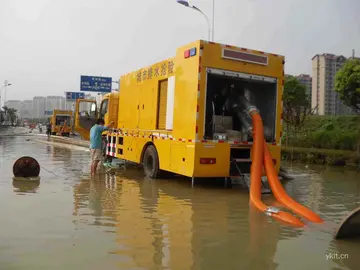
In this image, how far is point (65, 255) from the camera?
4.11m

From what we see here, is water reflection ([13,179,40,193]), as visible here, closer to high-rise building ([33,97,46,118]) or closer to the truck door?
the truck door

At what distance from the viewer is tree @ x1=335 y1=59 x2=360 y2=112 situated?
71.6 ft

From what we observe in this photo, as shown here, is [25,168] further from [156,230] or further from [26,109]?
[26,109]

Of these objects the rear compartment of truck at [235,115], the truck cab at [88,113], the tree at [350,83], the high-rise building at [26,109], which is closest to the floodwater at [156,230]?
the rear compartment of truck at [235,115]

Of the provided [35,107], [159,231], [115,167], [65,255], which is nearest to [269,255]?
[159,231]

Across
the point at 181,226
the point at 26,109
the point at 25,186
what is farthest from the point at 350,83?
the point at 26,109

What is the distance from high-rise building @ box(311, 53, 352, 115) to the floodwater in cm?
3702

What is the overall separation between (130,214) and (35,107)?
14833cm

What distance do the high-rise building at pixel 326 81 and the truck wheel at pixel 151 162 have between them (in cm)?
3493

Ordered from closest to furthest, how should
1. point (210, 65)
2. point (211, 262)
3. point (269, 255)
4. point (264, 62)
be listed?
point (211, 262) → point (269, 255) → point (210, 65) → point (264, 62)

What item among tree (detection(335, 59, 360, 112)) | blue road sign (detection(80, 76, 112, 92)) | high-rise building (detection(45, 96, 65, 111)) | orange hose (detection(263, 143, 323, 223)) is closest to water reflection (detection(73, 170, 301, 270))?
orange hose (detection(263, 143, 323, 223))

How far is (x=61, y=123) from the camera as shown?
4091 cm

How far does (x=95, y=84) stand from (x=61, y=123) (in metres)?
8.76

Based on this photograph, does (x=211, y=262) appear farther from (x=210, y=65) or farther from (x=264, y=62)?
(x=264, y=62)
